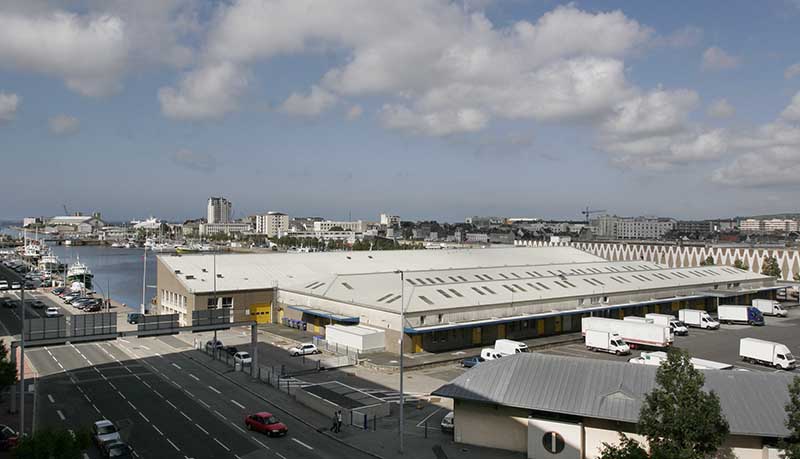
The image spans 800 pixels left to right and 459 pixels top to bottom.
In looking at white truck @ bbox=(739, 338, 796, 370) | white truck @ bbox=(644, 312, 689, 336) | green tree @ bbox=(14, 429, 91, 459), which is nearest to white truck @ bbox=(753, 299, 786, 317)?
white truck @ bbox=(644, 312, 689, 336)

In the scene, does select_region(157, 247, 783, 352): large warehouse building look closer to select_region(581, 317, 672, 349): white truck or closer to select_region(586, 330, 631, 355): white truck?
select_region(581, 317, 672, 349): white truck

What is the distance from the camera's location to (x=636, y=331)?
42.1 m

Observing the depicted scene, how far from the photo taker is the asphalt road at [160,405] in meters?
23.0

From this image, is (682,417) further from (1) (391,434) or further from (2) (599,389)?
(1) (391,434)

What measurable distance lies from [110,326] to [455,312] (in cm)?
2236

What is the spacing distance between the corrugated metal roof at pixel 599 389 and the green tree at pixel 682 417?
11.4 ft

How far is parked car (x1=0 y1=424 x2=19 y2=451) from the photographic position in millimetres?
22203

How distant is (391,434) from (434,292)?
20396 millimetres

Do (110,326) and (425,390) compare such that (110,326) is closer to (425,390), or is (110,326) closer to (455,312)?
(425,390)

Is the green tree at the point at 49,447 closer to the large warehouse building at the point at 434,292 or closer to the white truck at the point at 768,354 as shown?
the large warehouse building at the point at 434,292

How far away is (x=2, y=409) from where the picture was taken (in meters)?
27.9

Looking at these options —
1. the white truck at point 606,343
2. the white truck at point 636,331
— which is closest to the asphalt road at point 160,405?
the white truck at point 606,343

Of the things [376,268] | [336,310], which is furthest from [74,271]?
[336,310]

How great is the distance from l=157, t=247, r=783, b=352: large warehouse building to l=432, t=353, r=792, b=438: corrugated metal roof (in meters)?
13.1
